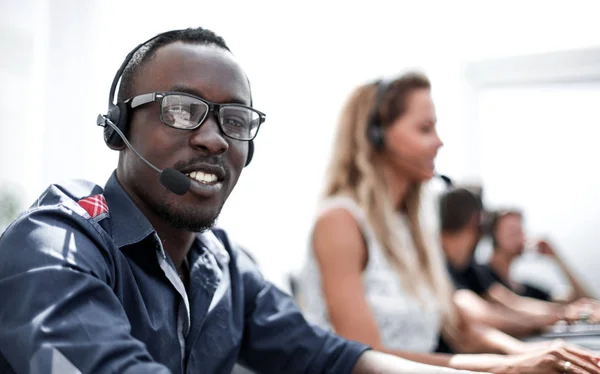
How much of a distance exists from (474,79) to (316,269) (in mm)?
3090

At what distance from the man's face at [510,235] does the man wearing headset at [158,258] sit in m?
2.71

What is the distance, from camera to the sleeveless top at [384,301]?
1480mm

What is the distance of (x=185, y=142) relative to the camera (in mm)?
849

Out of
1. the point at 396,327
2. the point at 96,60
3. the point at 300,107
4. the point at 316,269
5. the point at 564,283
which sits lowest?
the point at 564,283

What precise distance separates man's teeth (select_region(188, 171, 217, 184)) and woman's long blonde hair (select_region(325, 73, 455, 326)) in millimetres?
732

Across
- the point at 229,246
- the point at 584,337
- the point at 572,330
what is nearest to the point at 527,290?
the point at 572,330

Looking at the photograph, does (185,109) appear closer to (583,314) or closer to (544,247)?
(583,314)

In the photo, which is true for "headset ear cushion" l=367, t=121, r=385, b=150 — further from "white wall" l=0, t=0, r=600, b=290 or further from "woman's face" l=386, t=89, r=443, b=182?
"white wall" l=0, t=0, r=600, b=290

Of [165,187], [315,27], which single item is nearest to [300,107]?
[315,27]

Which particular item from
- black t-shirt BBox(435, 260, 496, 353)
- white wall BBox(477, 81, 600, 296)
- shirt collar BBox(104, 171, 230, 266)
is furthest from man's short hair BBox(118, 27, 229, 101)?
white wall BBox(477, 81, 600, 296)

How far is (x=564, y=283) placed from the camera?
13.0ft

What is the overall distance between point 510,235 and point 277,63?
1.78 meters

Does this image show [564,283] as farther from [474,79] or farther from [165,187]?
[165,187]

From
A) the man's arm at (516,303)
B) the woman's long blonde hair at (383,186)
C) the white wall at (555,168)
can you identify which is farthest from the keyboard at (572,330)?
the white wall at (555,168)
